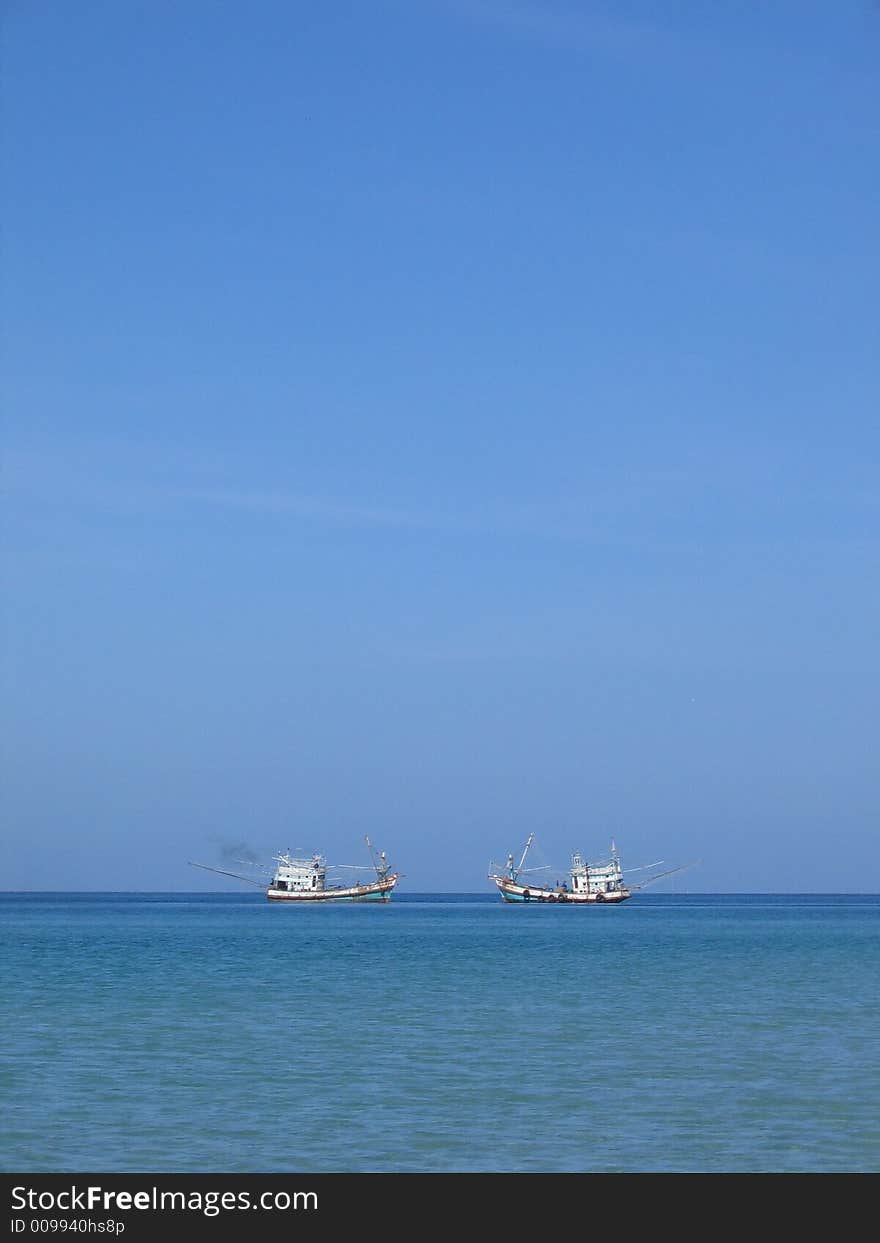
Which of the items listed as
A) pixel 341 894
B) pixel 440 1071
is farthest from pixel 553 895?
pixel 440 1071

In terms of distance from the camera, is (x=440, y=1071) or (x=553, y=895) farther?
(x=553, y=895)

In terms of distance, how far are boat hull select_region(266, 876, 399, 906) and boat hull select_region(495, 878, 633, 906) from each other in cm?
1444

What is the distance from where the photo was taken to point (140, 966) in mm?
57938

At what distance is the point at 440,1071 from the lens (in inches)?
955

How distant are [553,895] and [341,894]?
2627 cm

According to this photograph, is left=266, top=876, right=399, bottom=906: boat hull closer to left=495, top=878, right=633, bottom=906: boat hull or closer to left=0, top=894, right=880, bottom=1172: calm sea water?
left=495, top=878, right=633, bottom=906: boat hull

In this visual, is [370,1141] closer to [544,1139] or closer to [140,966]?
[544,1139]

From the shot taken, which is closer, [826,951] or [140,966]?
[140,966]

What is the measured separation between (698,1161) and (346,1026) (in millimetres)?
15667

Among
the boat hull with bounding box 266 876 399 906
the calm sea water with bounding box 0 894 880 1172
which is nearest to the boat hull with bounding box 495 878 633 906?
the boat hull with bounding box 266 876 399 906

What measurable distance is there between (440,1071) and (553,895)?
15906cm

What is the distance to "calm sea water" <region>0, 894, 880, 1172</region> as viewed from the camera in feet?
58.6

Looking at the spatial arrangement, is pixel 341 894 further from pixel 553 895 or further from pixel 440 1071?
pixel 440 1071
